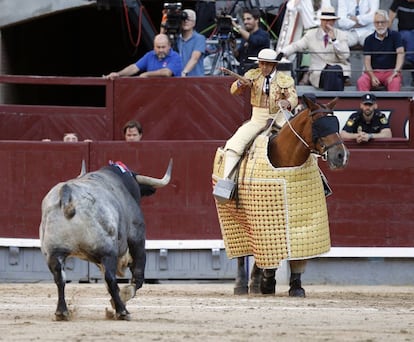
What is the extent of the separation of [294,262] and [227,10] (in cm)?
583

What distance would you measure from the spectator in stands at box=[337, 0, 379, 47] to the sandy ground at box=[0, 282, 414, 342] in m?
3.79

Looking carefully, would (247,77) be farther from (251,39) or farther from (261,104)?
(251,39)

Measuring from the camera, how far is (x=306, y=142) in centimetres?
1084

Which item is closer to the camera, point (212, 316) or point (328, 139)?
point (212, 316)

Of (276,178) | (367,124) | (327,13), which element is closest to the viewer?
(276,178)

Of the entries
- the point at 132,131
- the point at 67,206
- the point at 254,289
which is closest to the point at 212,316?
the point at 67,206

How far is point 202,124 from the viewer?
14.2 m

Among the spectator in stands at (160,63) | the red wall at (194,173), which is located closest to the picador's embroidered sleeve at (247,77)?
the red wall at (194,173)

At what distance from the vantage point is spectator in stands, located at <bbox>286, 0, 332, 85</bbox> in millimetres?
14930

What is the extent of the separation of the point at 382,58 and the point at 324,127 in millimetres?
4318

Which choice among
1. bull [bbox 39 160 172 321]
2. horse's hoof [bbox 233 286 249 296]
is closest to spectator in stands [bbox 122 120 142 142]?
horse's hoof [bbox 233 286 249 296]

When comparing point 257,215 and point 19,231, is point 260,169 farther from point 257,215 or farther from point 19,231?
point 19,231

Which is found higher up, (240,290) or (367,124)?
(367,124)

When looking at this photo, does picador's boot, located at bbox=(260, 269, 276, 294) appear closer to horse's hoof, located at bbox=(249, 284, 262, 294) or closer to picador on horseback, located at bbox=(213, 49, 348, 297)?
picador on horseback, located at bbox=(213, 49, 348, 297)
